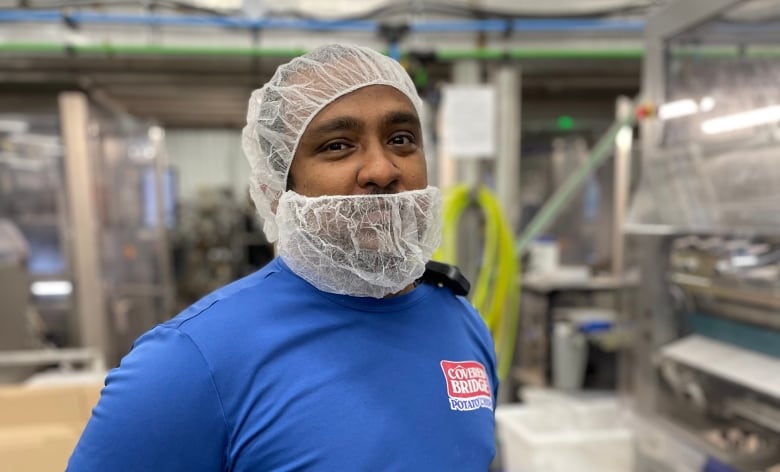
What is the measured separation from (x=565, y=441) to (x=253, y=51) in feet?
6.26

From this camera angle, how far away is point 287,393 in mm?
605

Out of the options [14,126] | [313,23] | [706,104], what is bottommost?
[706,104]

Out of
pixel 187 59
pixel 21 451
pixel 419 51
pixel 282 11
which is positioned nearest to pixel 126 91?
pixel 187 59

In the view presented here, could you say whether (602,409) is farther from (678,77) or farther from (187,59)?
(187,59)

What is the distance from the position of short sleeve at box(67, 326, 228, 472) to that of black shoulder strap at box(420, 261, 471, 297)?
0.44 meters

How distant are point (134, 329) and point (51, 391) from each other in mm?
1703

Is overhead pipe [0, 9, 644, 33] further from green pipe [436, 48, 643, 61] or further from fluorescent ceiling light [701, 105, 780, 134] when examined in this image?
fluorescent ceiling light [701, 105, 780, 134]

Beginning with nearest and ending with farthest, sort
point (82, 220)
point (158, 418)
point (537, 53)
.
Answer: point (158, 418) → point (537, 53) → point (82, 220)

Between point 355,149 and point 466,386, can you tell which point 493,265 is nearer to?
point 466,386

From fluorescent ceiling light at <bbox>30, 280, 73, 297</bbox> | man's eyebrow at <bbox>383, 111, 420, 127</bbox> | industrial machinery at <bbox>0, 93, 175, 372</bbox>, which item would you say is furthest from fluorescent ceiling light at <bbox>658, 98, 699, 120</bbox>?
fluorescent ceiling light at <bbox>30, 280, 73, 297</bbox>

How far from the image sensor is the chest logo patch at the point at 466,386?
720 millimetres

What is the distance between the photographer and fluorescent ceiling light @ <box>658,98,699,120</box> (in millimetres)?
1466

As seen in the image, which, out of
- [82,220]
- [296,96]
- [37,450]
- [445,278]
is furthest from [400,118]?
[82,220]

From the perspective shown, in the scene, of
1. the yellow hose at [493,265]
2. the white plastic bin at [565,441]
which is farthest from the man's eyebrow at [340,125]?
the white plastic bin at [565,441]
